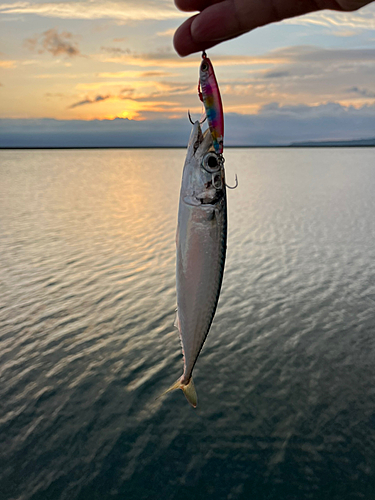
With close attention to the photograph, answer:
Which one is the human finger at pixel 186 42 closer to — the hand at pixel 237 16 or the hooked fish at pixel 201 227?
the hand at pixel 237 16

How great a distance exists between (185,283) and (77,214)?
4050 cm

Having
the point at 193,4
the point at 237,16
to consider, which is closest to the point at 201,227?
the point at 237,16

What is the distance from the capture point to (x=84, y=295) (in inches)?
736

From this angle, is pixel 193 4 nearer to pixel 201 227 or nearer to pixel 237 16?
pixel 237 16

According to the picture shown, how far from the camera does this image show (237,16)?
8.79ft

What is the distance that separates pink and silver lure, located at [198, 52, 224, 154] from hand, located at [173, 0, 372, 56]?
0.28 m

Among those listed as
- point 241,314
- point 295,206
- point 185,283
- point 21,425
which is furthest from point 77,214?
point 185,283

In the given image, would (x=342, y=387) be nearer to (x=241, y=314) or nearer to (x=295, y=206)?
(x=241, y=314)

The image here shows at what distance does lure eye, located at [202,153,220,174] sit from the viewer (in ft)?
11.4

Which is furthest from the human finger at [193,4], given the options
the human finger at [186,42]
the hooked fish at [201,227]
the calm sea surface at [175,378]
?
the calm sea surface at [175,378]

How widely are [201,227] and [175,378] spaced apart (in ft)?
33.0

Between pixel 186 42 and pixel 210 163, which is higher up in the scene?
pixel 186 42

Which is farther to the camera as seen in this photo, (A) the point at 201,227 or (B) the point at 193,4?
(A) the point at 201,227

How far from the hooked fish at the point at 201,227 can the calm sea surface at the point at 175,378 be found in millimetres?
7043
